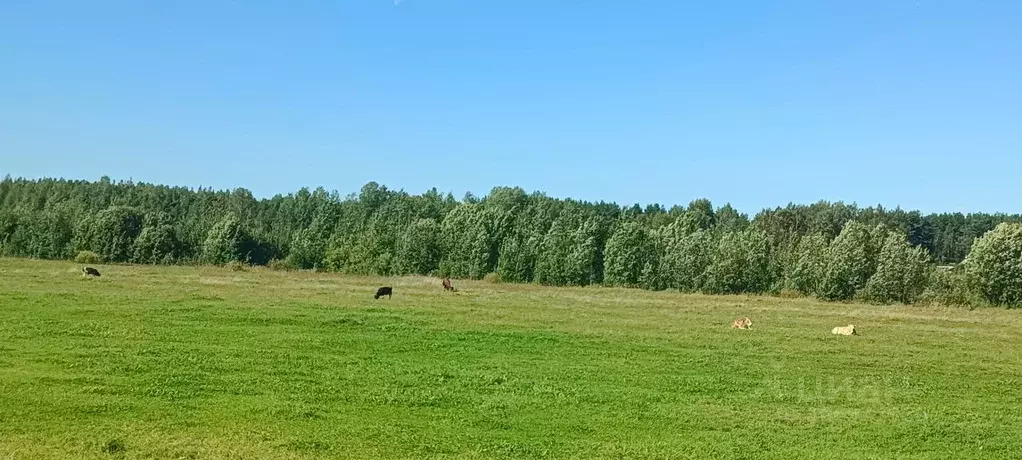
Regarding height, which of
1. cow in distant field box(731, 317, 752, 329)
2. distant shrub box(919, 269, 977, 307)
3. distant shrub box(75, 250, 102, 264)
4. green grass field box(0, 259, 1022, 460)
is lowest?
green grass field box(0, 259, 1022, 460)

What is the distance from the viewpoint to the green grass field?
12250 millimetres

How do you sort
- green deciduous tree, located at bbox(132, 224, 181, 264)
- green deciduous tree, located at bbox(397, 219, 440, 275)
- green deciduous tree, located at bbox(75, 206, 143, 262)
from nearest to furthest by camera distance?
green deciduous tree, located at bbox(397, 219, 440, 275) → green deciduous tree, located at bbox(132, 224, 181, 264) → green deciduous tree, located at bbox(75, 206, 143, 262)

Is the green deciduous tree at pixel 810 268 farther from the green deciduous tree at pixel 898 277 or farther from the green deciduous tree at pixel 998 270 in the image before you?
the green deciduous tree at pixel 998 270

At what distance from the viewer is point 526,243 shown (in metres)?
80.2

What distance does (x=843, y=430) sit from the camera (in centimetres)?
1413

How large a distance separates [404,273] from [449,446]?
70.9 m

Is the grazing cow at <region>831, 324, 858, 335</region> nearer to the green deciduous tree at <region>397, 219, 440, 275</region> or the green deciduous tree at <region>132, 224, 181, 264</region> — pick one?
the green deciduous tree at <region>397, 219, 440, 275</region>

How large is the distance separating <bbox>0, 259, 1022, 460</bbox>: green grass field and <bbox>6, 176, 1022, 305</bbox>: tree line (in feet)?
134

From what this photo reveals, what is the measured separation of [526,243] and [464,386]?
6399cm

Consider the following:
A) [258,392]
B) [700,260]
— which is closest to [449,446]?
[258,392]

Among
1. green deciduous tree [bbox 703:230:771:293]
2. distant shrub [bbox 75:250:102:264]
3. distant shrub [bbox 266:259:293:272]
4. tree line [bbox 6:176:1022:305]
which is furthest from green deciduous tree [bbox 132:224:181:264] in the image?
green deciduous tree [bbox 703:230:771:293]

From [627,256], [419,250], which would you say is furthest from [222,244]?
[627,256]

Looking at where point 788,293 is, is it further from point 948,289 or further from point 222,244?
point 222,244

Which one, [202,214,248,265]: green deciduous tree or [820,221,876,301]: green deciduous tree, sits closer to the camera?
[820,221,876,301]: green deciduous tree
